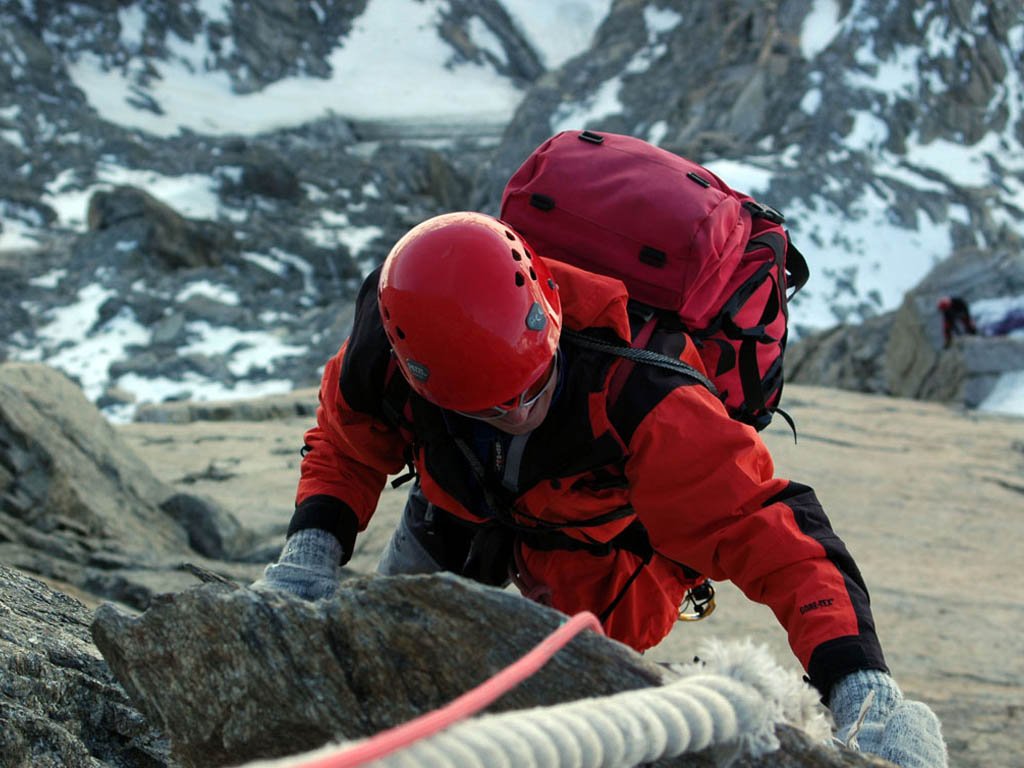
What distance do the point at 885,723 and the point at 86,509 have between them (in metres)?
5.11

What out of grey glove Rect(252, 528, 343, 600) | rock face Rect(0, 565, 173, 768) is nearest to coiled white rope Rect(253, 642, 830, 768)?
rock face Rect(0, 565, 173, 768)

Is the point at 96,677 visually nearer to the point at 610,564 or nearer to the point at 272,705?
the point at 272,705

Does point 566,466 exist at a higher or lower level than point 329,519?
higher

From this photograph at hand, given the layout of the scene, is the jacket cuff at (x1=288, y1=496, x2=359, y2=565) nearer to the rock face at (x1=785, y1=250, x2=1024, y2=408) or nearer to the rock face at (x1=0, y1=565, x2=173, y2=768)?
the rock face at (x1=0, y1=565, x2=173, y2=768)

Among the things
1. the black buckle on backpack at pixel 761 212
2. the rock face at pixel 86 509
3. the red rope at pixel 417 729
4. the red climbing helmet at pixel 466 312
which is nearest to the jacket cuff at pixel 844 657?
the red climbing helmet at pixel 466 312

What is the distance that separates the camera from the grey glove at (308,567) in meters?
2.91

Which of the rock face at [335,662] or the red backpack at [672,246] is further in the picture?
the red backpack at [672,246]

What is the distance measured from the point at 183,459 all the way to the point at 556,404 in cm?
763

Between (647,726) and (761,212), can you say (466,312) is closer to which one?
(647,726)

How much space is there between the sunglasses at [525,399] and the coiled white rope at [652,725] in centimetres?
108

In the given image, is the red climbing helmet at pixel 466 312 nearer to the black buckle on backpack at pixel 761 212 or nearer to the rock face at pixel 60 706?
the rock face at pixel 60 706

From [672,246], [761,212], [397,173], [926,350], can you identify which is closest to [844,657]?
[672,246]

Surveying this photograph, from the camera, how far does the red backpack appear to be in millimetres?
3020

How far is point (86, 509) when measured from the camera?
608 cm
